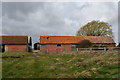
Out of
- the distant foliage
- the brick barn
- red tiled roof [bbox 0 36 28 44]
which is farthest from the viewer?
red tiled roof [bbox 0 36 28 44]

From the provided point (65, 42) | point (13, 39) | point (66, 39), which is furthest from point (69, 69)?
point (13, 39)

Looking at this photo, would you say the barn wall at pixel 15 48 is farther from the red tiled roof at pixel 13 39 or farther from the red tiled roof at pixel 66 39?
the red tiled roof at pixel 66 39

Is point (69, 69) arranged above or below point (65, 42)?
below

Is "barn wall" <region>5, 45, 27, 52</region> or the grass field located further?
"barn wall" <region>5, 45, 27, 52</region>

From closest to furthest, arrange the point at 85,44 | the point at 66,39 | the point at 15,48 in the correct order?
the point at 85,44
the point at 15,48
the point at 66,39

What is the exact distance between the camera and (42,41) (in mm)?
38531

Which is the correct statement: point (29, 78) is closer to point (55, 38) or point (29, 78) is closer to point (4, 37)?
point (55, 38)

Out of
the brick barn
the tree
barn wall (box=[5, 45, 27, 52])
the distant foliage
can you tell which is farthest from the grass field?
the tree

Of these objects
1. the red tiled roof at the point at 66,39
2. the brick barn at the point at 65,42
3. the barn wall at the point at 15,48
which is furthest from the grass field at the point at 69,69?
the barn wall at the point at 15,48

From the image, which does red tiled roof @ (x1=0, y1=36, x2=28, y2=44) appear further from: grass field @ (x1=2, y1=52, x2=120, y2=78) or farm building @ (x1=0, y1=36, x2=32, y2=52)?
grass field @ (x1=2, y1=52, x2=120, y2=78)

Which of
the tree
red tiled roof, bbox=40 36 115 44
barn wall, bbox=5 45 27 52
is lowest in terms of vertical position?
barn wall, bbox=5 45 27 52

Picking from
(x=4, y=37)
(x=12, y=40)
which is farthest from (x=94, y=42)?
(x=4, y=37)

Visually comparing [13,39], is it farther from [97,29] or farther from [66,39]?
[97,29]

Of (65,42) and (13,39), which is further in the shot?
(13,39)
